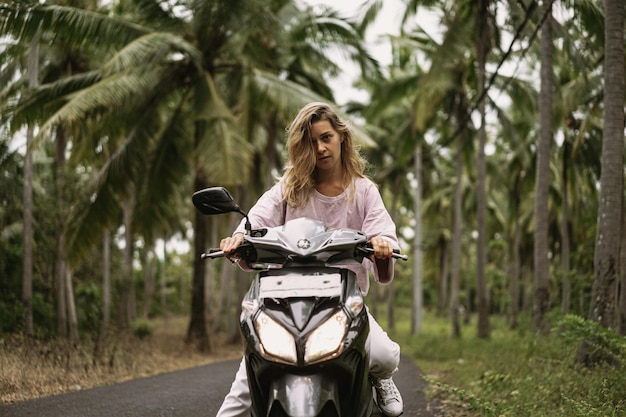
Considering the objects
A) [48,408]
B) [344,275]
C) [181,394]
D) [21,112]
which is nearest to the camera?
[344,275]

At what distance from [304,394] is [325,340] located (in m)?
0.21

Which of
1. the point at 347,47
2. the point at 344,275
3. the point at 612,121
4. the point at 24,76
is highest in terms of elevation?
the point at 347,47

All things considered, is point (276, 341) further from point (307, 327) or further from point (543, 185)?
point (543, 185)

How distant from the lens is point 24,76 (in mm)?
15055

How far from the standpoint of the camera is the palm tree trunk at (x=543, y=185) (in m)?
11.2

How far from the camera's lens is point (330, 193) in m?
3.12

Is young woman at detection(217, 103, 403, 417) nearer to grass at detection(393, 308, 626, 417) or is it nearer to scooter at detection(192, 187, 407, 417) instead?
scooter at detection(192, 187, 407, 417)

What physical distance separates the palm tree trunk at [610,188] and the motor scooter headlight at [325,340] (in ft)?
17.7

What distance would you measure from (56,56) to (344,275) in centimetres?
1505

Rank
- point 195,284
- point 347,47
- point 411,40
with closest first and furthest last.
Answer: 1. point 195,284
2. point 347,47
3. point 411,40

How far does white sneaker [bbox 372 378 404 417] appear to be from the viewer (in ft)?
9.38

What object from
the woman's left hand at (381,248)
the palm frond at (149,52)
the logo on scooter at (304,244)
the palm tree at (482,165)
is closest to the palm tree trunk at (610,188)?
the woman's left hand at (381,248)

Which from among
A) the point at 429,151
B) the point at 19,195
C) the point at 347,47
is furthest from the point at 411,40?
the point at 19,195

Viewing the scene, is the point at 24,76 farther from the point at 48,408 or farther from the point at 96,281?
the point at 48,408
